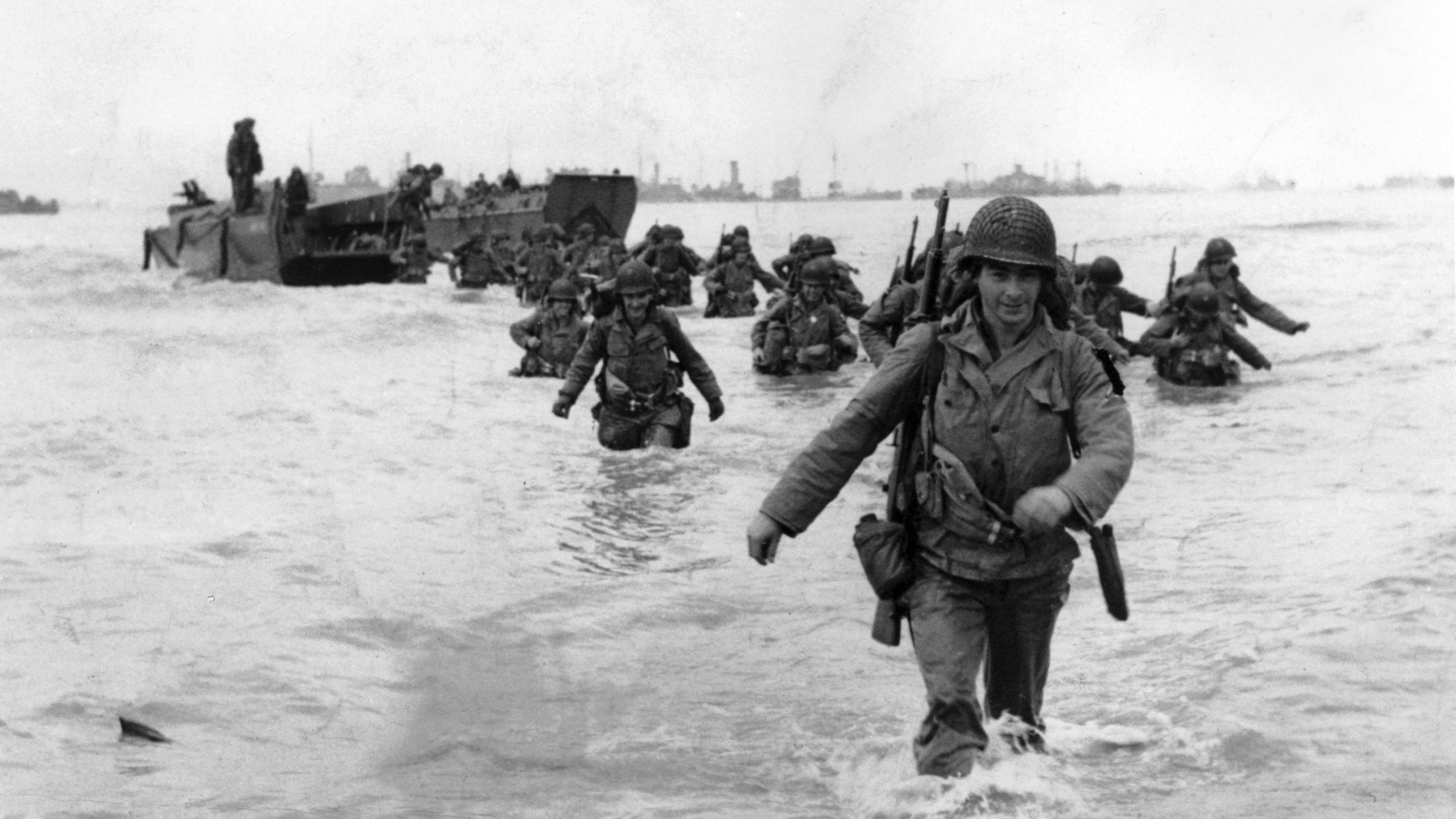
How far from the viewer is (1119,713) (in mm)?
6270

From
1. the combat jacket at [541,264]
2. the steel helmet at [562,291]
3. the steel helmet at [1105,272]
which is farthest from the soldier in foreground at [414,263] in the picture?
the steel helmet at [1105,272]

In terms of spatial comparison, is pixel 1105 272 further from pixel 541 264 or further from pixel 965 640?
pixel 541 264

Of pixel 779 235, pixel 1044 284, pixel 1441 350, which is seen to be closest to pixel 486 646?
pixel 1044 284

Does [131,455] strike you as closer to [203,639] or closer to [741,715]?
[203,639]

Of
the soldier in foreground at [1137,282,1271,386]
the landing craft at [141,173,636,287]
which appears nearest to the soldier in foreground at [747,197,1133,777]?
the soldier in foreground at [1137,282,1271,386]

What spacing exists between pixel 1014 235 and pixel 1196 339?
501 inches

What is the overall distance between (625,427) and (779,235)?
238ft

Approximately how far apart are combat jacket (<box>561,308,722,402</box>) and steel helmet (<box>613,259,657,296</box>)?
21 cm

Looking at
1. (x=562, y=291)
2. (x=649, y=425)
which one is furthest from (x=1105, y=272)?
(x=649, y=425)

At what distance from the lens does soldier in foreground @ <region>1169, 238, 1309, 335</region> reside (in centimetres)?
1609

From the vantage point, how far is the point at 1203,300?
16.0m

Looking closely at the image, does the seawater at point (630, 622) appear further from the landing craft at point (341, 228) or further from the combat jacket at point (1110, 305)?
the landing craft at point (341, 228)

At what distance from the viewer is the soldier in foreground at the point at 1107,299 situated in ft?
56.5

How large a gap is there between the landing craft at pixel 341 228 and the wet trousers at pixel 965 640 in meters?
32.6
